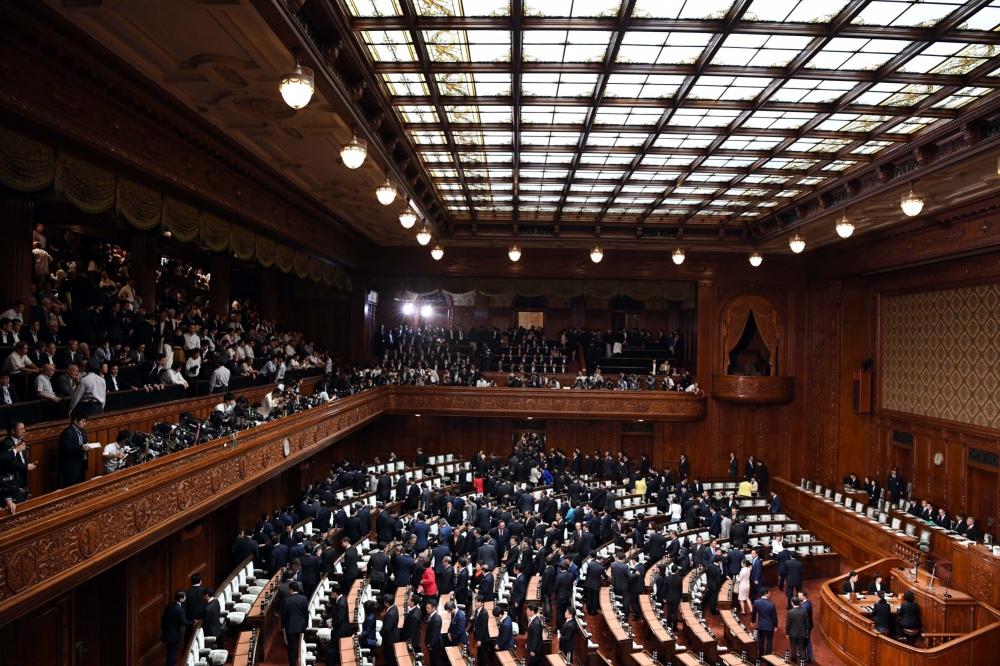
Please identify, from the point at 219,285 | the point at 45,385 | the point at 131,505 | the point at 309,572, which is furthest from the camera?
the point at 219,285

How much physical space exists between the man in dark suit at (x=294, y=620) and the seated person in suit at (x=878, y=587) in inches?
405

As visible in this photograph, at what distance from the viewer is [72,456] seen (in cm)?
746

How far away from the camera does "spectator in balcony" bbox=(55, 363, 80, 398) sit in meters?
8.30

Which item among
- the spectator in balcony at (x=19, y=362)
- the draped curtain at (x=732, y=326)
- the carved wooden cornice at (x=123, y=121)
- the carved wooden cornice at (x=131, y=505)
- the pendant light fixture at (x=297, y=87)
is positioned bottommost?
the carved wooden cornice at (x=131, y=505)

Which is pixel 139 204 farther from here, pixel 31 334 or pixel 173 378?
pixel 173 378

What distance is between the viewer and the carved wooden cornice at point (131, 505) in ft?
19.9

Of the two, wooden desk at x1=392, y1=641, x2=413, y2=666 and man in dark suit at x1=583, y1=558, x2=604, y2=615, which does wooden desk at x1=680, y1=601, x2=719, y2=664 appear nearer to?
man in dark suit at x1=583, y1=558, x2=604, y2=615

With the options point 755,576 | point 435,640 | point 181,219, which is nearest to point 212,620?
point 435,640

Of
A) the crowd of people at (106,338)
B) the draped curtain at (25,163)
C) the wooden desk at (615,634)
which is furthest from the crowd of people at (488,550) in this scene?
the draped curtain at (25,163)

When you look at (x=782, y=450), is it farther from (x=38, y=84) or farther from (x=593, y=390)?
(x=38, y=84)

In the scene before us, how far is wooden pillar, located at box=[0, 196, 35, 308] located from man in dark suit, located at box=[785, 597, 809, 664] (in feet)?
42.3

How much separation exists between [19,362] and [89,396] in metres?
0.83

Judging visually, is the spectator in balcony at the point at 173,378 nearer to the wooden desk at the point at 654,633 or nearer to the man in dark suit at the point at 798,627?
the wooden desk at the point at 654,633

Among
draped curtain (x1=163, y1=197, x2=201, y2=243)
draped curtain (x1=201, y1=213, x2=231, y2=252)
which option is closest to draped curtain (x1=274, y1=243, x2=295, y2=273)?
draped curtain (x1=201, y1=213, x2=231, y2=252)
